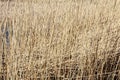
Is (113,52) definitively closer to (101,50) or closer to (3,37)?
(101,50)

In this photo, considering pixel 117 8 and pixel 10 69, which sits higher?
pixel 117 8

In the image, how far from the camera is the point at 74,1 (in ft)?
7.98

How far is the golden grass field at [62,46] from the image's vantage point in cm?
160

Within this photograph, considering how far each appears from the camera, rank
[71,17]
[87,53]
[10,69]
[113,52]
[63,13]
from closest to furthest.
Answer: [10,69] < [87,53] < [113,52] < [71,17] < [63,13]

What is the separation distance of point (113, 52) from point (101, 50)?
0.52 feet

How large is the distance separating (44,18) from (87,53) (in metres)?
0.81

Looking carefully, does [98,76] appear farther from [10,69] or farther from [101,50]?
[10,69]

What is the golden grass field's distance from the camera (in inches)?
63.2

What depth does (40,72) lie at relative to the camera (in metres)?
1.62

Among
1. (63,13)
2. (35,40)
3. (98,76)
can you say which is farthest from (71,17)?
(98,76)

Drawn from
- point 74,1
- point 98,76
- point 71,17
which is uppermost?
point 74,1

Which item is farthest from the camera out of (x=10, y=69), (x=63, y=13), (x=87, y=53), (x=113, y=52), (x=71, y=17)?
(x=63, y=13)

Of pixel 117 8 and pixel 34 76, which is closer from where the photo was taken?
pixel 34 76

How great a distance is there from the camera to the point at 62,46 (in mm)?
1822
